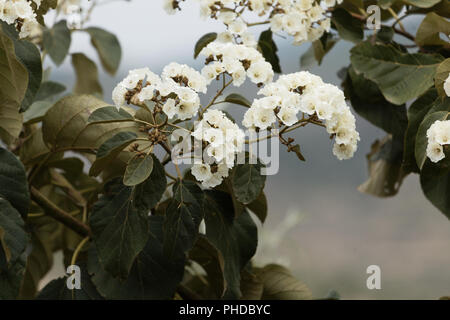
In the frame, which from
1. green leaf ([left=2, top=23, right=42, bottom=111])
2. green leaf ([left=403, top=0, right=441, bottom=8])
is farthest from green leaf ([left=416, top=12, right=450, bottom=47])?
green leaf ([left=2, top=23, right=42, bottom=111])

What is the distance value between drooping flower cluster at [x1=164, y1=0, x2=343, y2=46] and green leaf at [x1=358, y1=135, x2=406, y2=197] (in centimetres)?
22

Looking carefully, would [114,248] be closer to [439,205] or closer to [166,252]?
[166,252]

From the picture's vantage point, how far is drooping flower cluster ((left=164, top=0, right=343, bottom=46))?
680 millimetres

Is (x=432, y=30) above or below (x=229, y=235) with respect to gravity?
above

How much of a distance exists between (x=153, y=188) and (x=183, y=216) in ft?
0.15

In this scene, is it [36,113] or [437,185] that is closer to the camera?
[437,185]

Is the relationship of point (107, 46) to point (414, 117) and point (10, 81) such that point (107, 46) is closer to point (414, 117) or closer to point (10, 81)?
point (10, 81)

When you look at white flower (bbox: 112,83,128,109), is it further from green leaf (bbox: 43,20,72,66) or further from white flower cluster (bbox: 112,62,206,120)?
green leaf (bbox: 43,20,72,66)

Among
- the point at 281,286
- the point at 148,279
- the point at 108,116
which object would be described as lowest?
the point at 281,286

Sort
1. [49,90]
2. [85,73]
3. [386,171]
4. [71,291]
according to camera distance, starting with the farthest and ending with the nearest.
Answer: [85,73] → [49,90] → [386,171] → [71,291]

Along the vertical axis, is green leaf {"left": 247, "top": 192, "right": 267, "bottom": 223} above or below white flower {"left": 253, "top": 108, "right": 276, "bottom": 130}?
below

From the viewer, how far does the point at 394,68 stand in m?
0.70

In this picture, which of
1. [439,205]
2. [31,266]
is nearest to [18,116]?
[31,266]

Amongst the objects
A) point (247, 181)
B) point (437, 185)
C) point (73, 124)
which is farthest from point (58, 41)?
point (437, 185)
